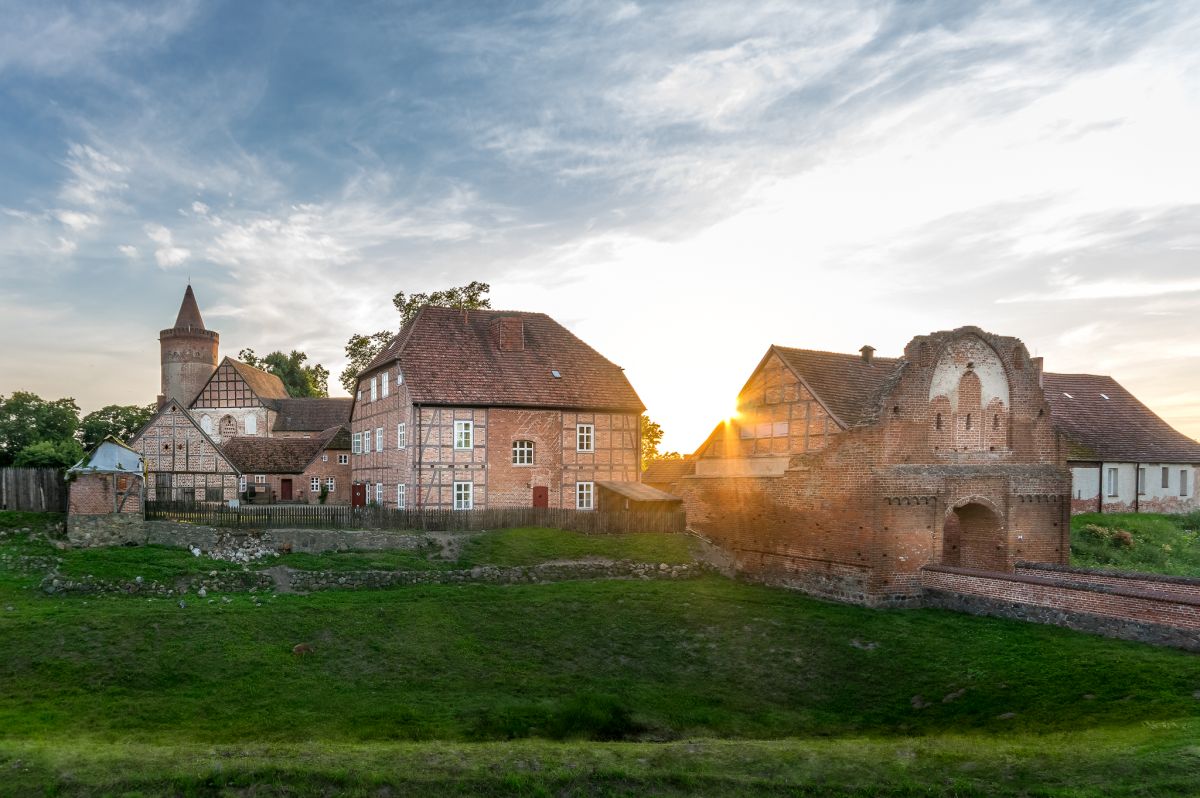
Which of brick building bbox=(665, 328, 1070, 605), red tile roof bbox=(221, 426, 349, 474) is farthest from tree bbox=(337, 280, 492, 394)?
brick building bbox=(665, 328, 1070, 605)

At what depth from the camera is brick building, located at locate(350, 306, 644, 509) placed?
31234 mm

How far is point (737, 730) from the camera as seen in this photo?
44.4ft

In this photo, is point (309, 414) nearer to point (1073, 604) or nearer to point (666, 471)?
point (666, 471)

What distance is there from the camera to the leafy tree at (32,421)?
5253 centimetres

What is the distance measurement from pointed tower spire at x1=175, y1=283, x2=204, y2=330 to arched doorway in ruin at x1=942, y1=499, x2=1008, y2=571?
6625 centimetres

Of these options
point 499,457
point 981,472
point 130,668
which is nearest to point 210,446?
point 499,457

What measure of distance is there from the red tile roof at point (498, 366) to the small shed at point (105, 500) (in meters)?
10.5

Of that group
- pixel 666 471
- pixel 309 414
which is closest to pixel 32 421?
pixel 309 414

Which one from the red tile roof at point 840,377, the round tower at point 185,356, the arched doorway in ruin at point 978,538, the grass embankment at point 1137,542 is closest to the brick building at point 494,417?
the red tile roof at point 840,377

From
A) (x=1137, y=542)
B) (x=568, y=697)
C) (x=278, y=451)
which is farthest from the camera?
(x=278, y=451)

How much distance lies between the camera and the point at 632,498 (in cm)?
2955

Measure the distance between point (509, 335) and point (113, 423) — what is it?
4599cm

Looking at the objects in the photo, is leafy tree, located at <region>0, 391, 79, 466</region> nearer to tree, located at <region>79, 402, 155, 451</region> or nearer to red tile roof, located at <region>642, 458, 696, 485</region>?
tree, located at <region>79, 402, 155, 451</region>

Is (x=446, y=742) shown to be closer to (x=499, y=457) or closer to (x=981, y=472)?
(x=981, y=472)
